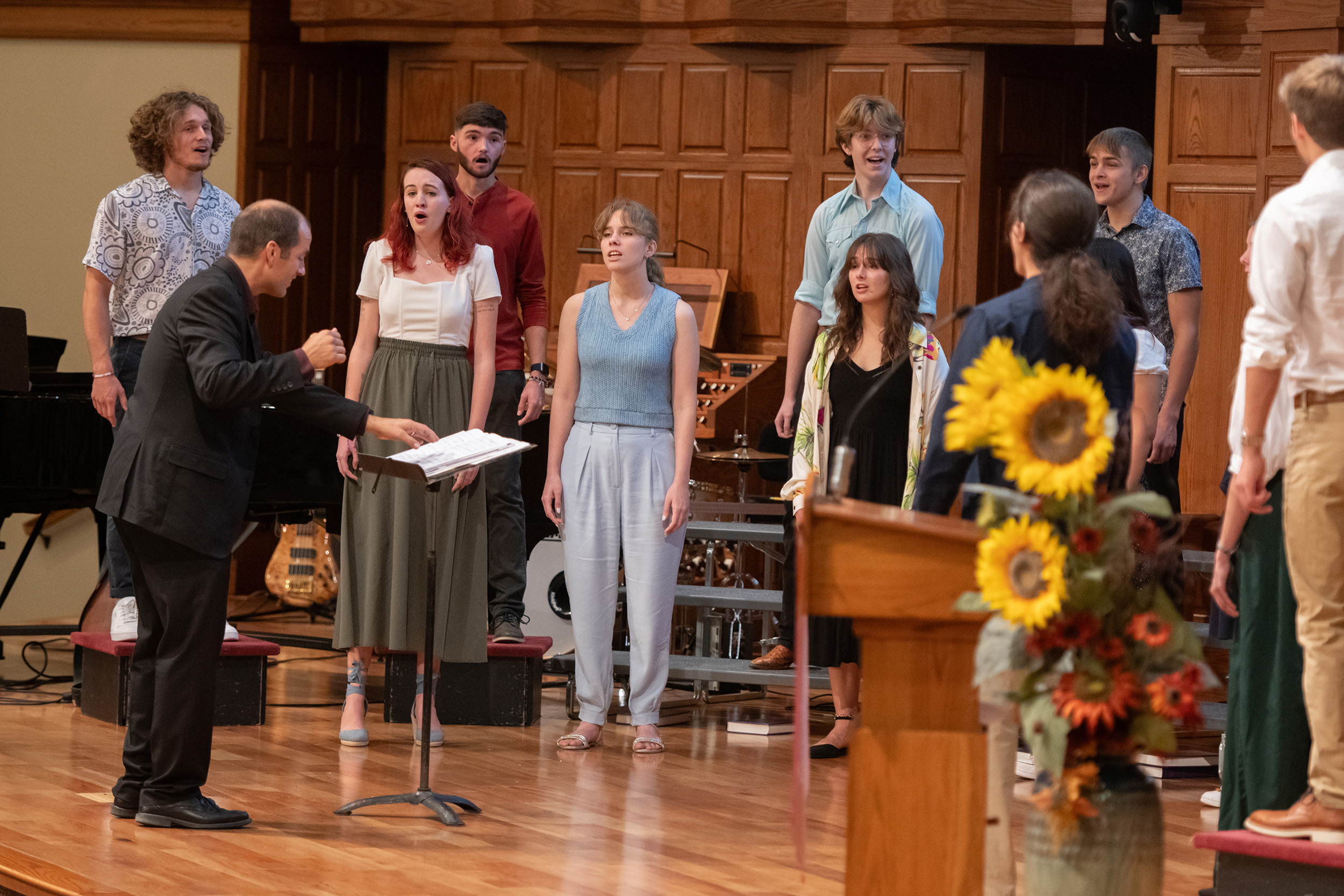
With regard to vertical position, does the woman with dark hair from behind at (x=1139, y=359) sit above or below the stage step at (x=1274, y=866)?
above

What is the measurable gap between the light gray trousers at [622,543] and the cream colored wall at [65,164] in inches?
204

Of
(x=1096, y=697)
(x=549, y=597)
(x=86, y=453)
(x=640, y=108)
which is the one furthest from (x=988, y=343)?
(x=640, y=108)

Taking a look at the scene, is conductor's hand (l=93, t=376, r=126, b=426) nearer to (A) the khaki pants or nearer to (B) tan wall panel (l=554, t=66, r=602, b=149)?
(A) the khaki pants

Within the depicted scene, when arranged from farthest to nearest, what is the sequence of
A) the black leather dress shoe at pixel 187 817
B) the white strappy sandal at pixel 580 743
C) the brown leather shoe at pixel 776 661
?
1. the brown leather shoe at pixel 776 661
2. the white strappy sandal at pixel 580 743
3. the black leather dress shoe at pixel 187 817

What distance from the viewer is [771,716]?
19.0 feet

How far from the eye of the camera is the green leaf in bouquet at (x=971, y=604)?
2.36 metres

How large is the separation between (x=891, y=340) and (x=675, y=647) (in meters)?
2.54

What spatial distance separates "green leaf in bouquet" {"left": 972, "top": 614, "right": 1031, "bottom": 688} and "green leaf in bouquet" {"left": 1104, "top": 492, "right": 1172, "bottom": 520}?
0.69 ft

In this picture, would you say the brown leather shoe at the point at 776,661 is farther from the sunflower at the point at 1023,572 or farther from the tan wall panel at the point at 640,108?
the tan wall panel at the point at 640,108

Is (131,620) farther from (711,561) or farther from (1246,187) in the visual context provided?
(1246,187)

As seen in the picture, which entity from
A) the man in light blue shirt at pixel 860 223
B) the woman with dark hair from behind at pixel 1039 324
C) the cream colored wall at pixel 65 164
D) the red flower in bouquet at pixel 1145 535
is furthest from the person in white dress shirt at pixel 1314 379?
the cream colored wall at pixel 65 164

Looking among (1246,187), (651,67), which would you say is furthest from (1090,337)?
(651,67)

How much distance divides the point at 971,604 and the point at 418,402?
9.56 ft

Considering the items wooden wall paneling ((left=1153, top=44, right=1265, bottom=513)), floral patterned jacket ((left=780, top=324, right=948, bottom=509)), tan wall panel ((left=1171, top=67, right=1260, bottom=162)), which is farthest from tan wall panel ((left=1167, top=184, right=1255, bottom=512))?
floral patterned jacket ((left=780, top=324, right=948, bottom=509))
